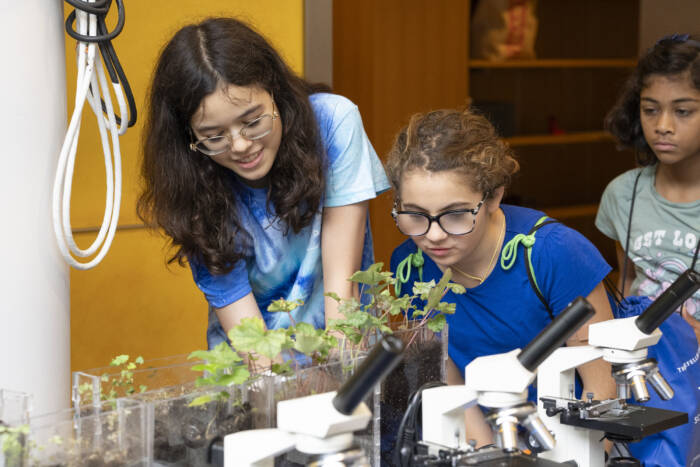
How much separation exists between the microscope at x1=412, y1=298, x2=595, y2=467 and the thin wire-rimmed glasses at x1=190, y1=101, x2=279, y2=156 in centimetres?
60

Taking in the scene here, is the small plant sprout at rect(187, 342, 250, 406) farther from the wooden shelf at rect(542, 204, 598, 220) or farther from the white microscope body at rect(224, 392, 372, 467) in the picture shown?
the wooden shelf at rect(542, 204, 598, 220)

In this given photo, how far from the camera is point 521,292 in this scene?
5.46 ft

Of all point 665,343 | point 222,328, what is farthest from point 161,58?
point 665,343

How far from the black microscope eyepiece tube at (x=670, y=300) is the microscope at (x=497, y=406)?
221 millimetres

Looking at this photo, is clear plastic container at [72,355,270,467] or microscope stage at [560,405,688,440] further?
microscope stage at [560,405,688,440]

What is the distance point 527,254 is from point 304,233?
0.43 metres

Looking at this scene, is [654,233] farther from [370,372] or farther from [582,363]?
[370,372]

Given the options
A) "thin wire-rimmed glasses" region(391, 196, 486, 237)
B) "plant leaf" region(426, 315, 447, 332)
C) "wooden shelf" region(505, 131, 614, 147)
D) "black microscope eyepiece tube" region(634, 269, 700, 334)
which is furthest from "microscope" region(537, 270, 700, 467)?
"wooden shelf" region(505, 131, 614, 147)

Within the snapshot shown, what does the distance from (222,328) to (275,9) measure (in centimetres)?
101

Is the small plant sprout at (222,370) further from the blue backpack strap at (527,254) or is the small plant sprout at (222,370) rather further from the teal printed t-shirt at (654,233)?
the teal printed t-shirt at (654,233)

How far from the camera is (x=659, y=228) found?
7.41 feet

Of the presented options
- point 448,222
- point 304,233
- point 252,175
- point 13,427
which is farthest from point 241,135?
point 13,427

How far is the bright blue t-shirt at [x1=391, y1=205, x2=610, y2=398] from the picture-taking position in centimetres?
163

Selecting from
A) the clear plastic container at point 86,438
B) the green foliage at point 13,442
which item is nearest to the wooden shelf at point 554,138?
the clear plastic container at point 86,438
